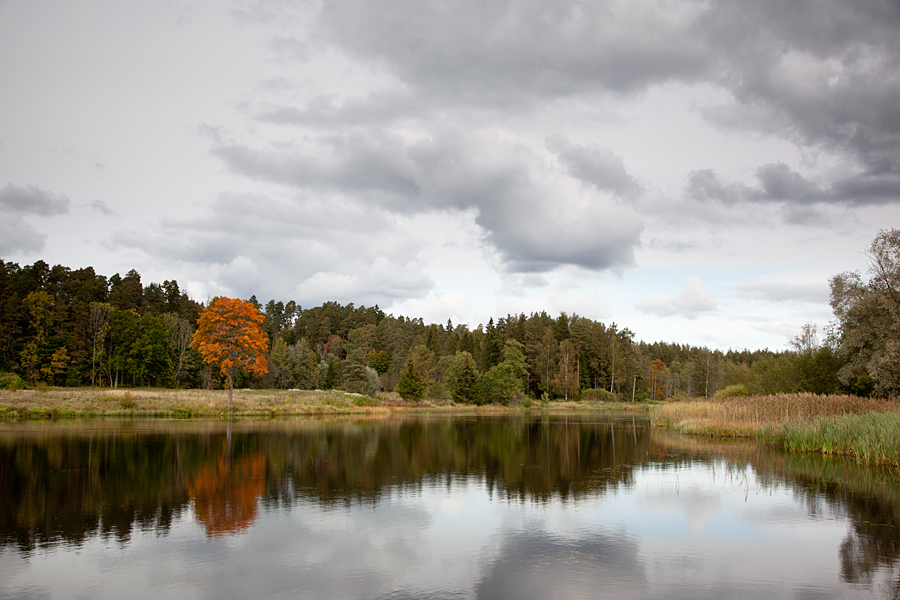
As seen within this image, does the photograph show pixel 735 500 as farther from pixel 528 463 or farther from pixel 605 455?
pixel 605 455

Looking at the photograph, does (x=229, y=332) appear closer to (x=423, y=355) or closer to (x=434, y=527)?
(x=434, y=527)

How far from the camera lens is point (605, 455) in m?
25.3

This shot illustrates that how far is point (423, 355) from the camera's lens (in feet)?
360

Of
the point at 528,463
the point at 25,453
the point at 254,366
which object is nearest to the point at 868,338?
the point at 528,463

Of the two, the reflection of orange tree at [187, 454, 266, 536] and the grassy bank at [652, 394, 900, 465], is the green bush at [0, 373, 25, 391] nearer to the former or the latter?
the reflection of orange tree at [187, 454, 266, 536]

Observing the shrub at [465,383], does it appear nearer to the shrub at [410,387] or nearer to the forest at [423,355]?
the forest at [423,355]

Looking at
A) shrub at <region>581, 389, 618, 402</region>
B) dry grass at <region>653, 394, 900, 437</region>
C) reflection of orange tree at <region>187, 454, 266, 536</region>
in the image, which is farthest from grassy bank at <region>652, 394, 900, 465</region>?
shrub at <region>581, 389, 618, 402</region>

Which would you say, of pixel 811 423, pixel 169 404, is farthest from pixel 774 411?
pixel 169 404

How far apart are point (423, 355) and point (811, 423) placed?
285ft

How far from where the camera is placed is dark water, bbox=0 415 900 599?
8328 mm

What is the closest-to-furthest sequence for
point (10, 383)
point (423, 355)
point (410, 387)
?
point (10, 383) → point (410, 387) → point (423, 355)

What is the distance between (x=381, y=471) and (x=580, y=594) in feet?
40.5

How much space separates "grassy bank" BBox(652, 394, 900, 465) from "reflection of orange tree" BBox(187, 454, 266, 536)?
838 inches

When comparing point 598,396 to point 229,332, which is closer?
point 229,332
